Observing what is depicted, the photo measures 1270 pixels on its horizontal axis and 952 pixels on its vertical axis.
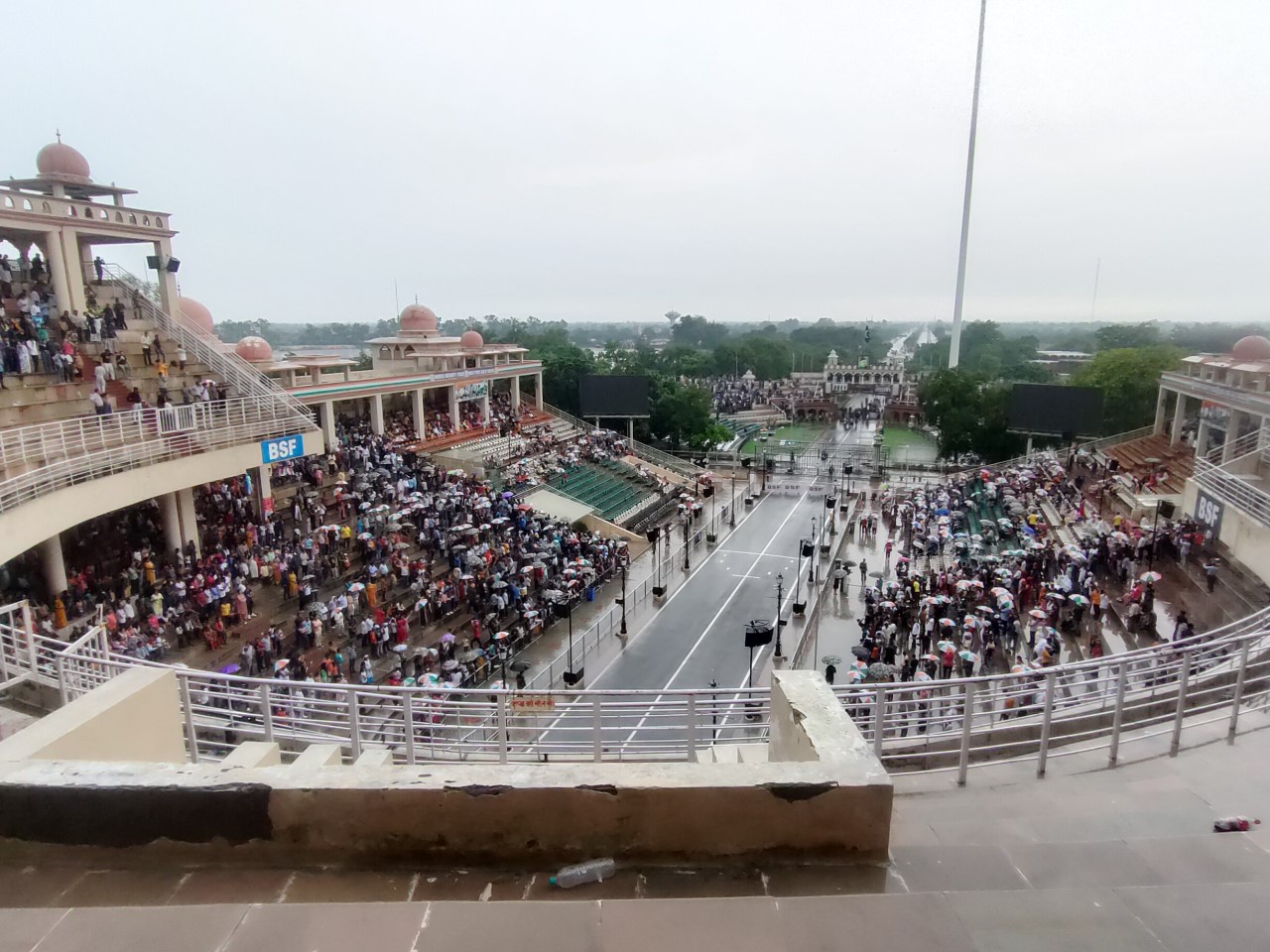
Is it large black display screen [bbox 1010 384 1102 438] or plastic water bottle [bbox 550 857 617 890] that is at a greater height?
plastic water bottle [bbox 550 857 617 890]

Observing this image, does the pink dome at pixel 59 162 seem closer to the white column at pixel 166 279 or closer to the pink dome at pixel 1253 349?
the white column at pixel 166 279

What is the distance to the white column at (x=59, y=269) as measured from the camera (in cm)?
1695

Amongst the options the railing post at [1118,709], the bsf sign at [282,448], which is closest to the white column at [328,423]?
the bsf sign at [282,448]

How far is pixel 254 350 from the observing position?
26641 millimetres

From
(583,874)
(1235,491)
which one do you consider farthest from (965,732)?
(1235,491)

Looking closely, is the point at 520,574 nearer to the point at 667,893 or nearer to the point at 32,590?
the point at 32,590

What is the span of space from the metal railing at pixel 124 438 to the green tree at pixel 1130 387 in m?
38.8

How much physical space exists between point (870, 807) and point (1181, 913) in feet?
4.06

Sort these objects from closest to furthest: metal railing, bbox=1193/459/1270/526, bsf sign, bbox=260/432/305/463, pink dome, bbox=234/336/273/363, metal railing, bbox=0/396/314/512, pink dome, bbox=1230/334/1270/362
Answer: metal railing, bbox=0/396/314/512 < metal railing, bbox=1193/459/1270/526 < bsf sign, bbox=260/432/305/463 < pink dome, bbox=234/336/273/363 < pink dome, bbox=1230/334/1270/362

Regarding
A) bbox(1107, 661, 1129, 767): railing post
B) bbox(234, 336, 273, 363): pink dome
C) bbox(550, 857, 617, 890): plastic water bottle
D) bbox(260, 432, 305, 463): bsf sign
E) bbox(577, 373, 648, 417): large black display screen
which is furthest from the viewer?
bbox(577, 373, 648, 417): large black display screen

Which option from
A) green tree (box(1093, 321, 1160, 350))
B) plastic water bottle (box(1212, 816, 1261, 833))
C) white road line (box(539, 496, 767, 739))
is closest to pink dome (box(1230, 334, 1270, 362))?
white road line (box(539, 496, 767, 739))

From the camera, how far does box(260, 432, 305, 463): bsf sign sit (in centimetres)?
1764

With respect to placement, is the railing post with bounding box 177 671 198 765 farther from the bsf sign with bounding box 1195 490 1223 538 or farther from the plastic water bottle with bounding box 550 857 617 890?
the bsf sign with bounding box 1195 490 1223 538

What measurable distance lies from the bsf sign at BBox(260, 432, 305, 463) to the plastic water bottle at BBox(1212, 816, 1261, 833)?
698 inches
